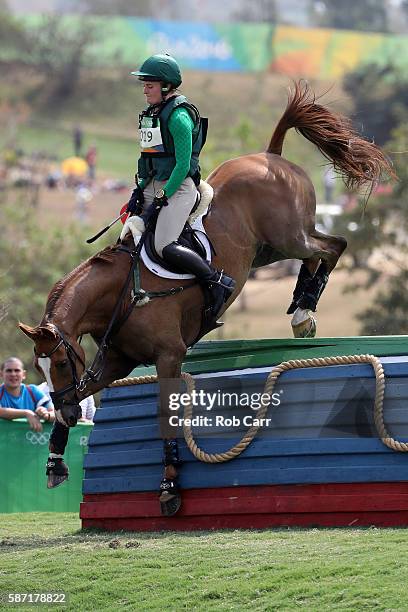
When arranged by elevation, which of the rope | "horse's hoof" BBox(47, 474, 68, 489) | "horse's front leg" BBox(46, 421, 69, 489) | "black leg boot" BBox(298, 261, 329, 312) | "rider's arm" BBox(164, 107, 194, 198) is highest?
"rider's arm" BBox(164, 107, 194, 198)

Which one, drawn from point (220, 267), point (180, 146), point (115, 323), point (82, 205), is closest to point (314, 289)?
point (220, 267)

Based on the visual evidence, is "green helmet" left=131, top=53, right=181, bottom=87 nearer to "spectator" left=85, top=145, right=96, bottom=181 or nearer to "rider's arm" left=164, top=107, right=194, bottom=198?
"rider's arm" left=164, top=107, right=194, bottom=198

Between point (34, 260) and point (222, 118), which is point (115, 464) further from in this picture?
point (222, 118)

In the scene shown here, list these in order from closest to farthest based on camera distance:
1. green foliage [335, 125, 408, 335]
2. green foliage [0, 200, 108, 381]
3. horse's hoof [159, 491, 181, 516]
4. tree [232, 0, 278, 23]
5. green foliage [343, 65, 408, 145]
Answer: horse's hoof [159, 491, 181, 516], green foliage [335, 125, 408, 335], green foliage [0, 200, 108, 381], green foliage [343, 65, 408, 145], tree [232, 0, 278, 23]

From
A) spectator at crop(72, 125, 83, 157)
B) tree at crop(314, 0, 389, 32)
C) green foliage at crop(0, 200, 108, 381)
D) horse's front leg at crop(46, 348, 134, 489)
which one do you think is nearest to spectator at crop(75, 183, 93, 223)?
spectator at crop(72, 125, 83, 157)

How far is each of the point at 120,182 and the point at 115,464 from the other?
49.0 meters

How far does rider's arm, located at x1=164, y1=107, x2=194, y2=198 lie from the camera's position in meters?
8.79

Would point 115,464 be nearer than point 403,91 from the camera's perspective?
Yes

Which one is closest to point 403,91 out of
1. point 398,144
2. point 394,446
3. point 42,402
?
point 398,144

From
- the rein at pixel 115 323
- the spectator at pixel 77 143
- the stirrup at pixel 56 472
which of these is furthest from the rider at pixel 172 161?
the spectator at pixel 77 143

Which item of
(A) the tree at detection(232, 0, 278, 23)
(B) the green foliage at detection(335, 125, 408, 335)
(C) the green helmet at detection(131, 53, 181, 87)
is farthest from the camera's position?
(A) the tree at detection(232, 0, 278, 23)

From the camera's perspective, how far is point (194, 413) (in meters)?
8.76

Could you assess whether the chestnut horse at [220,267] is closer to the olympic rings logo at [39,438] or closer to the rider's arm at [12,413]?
the rider's arm at [12,413]

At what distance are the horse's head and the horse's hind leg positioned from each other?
203 cm
